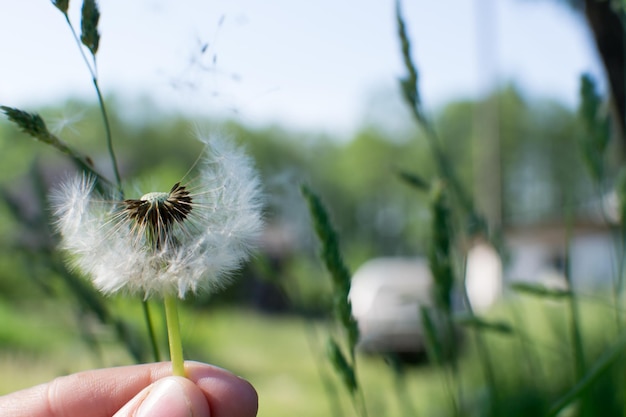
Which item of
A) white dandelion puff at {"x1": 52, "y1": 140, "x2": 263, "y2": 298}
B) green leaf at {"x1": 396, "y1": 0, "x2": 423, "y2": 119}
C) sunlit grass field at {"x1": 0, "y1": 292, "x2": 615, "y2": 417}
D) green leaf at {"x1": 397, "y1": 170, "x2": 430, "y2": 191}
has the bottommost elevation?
sunlit grass field at {"x1": 0, "y1": 292, "x2": 615, "y2": 417}

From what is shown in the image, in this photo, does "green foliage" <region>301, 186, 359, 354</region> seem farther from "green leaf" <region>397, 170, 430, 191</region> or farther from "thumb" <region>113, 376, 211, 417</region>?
"green leaf" <region>397, 170, 430, 191</region>

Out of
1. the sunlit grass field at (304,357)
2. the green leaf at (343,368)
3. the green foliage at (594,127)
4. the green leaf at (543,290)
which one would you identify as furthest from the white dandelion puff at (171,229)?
the green foliage at (594,127)

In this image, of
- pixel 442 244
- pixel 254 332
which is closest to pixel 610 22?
pixel 442 244

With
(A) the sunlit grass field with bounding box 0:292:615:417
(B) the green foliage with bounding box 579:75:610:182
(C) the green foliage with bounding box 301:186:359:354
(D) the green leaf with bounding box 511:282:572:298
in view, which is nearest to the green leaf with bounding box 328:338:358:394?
(C) the green foliage with bounding box 301:186:359:354

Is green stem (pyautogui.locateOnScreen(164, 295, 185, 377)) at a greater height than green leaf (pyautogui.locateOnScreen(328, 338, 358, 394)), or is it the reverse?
green stem (pyautogui.locateOnScreen(164, 295, 185, 377))

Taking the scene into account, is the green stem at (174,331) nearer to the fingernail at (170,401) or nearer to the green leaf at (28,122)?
the fingernail at (170,401)

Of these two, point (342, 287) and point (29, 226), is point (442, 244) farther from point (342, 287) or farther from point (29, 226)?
point (29, 226)
